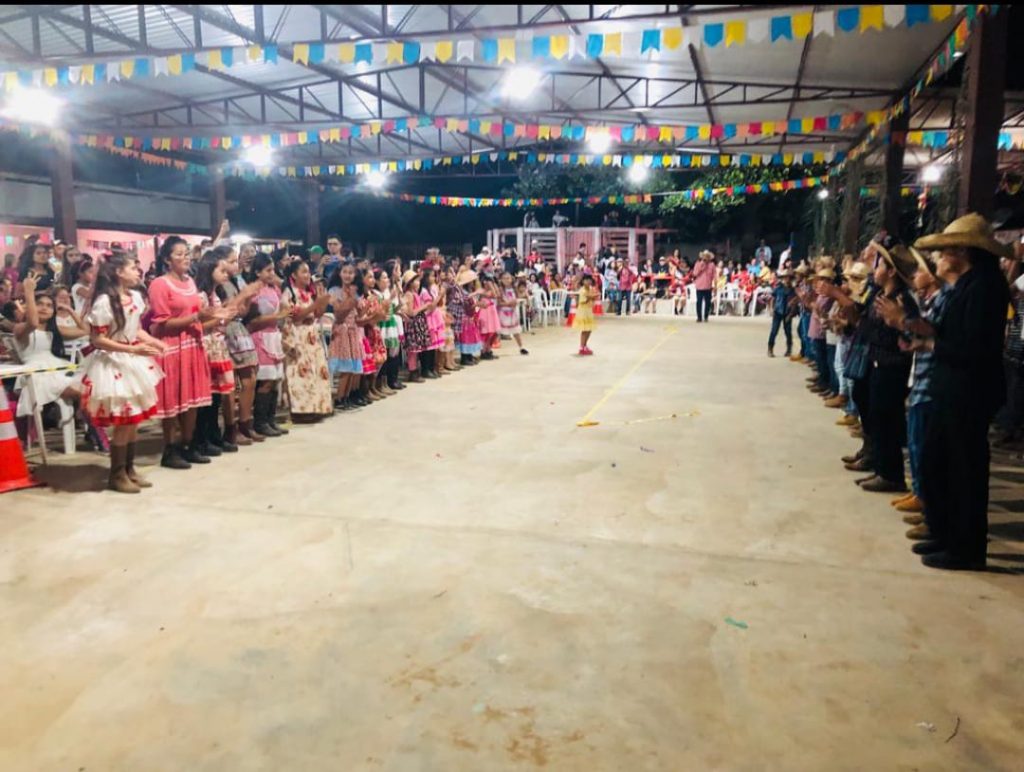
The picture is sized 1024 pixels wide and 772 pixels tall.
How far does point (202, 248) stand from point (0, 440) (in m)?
2.96

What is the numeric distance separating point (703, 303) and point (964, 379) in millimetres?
13623

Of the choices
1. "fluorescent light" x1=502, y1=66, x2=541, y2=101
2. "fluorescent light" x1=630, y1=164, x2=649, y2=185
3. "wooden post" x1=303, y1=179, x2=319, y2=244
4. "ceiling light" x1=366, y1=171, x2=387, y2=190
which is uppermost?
"fluorescent light" x1=502, y1=66, x2=541, y2=101

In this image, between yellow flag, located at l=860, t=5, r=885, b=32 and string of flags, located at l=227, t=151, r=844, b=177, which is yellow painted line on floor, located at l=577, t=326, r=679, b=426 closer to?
yellow flag, located at l=860, t=5, r=885, b=32

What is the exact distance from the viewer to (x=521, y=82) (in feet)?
39.0

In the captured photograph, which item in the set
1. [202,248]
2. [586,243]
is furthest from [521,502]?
[586,243]

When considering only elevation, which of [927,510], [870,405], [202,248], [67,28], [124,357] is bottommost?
[927,510]

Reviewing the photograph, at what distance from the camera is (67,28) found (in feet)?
30.2

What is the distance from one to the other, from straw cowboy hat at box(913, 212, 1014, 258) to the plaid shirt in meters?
0.24

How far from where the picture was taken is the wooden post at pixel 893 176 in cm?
1045

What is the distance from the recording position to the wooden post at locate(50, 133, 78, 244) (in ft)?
44.9

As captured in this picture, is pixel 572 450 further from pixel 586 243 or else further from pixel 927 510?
pixel 586 243

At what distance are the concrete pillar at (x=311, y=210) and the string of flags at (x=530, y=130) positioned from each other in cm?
570

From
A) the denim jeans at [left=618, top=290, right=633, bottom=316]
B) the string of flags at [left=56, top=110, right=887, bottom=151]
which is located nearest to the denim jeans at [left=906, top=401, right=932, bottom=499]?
the string of flags at [left=56, top=110, right=887, bottom=151]

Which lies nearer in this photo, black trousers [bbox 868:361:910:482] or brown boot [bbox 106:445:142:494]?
black trousers [bbox 868:361:910:482]
